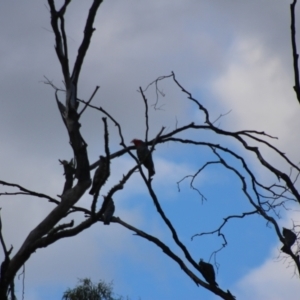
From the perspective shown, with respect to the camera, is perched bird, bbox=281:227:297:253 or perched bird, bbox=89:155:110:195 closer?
perched bird, bbox=89:155:110:195

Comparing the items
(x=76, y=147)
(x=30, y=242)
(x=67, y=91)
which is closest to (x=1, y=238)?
(x=30, y=242)

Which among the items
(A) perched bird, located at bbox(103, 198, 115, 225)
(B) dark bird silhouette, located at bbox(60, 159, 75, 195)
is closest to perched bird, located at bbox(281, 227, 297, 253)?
(A) perched bird, located at bbox(103, 198, 115, 225)

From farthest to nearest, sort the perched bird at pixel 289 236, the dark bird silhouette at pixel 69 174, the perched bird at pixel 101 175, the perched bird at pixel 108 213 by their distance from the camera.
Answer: the perched bird at pixel 108 213 → the dark bird silhouette at pixel 69 174 → the perched bird at pixel 289 236 → the perched bird at pixel 101 175

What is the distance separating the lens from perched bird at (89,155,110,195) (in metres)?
4.93

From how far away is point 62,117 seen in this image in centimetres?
558

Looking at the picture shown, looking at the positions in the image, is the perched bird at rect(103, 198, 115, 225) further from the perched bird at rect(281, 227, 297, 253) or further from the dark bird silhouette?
the perched bird at rect(281, 227, 297, 253)

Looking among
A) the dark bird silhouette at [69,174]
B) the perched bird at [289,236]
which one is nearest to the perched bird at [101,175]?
the dark bird silhouette at [69,174]

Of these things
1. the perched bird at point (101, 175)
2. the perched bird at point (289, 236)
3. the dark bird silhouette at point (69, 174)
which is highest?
the dark bird silhouette at point (69, 174)

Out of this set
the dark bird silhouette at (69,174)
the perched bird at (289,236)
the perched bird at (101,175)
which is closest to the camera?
the perched bird at (101,175)

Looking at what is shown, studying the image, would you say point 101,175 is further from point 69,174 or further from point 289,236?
point 289,236

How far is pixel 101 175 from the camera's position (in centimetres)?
528

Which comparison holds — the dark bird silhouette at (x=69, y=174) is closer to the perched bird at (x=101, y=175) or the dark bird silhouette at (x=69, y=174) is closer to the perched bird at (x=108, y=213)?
the perched bird at (x=101, y=175)

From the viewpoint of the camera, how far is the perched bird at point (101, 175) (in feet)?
16.2

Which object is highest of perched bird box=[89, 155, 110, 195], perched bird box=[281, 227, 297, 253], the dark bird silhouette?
the dark bird silhouette
